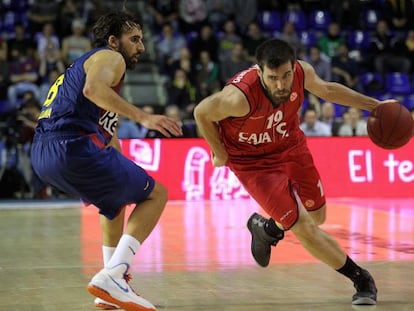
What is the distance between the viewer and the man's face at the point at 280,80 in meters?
5.17

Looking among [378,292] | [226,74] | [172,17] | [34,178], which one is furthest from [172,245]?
[172,17]

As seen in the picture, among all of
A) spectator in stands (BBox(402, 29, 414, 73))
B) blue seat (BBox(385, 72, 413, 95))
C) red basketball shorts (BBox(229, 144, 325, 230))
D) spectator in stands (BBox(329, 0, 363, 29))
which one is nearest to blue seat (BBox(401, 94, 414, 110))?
blue seat (BBox(385, 72, 413, 95))

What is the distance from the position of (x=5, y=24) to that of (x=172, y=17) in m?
2.98

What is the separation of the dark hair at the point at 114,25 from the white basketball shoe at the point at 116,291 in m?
1.36

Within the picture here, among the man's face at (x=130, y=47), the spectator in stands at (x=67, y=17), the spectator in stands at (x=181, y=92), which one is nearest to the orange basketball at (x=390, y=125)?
the man's face at (x=130, y=47)

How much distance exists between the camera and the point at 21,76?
14141mm

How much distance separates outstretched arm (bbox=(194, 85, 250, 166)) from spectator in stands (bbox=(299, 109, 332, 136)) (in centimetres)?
716

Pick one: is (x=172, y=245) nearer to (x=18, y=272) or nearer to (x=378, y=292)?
(x=18, y=272)

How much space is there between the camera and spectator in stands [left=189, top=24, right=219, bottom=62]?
15.3 metres

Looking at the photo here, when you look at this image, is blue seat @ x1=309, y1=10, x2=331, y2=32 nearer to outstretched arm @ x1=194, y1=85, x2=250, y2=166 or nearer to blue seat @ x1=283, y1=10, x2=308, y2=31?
blue seat @ x1=283, y1=10, x2=308, y2=31

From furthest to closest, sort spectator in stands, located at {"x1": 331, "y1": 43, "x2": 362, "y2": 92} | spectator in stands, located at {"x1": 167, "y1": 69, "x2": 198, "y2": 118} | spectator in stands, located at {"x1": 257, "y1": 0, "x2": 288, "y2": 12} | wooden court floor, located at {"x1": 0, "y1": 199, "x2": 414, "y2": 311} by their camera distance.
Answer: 1. spectator in stands, located at {"x1": 257, "y1": 0, "x2": 288, "y2": 12}
2. spectator in stands, located at {"x1": 331, "y1": 43, "x2": 362, "y2": 92}
3. spectator in stands, located at {"x1": 167, "y1": 69, "x2": 198, "y2": 118}
4. wooden court floor, located at {"x1": 0, "y1": 199, "x2": 414, "y2": 311}

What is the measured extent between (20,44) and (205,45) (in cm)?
314

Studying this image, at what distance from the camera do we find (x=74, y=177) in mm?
5008

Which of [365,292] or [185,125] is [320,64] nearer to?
[185,125]
